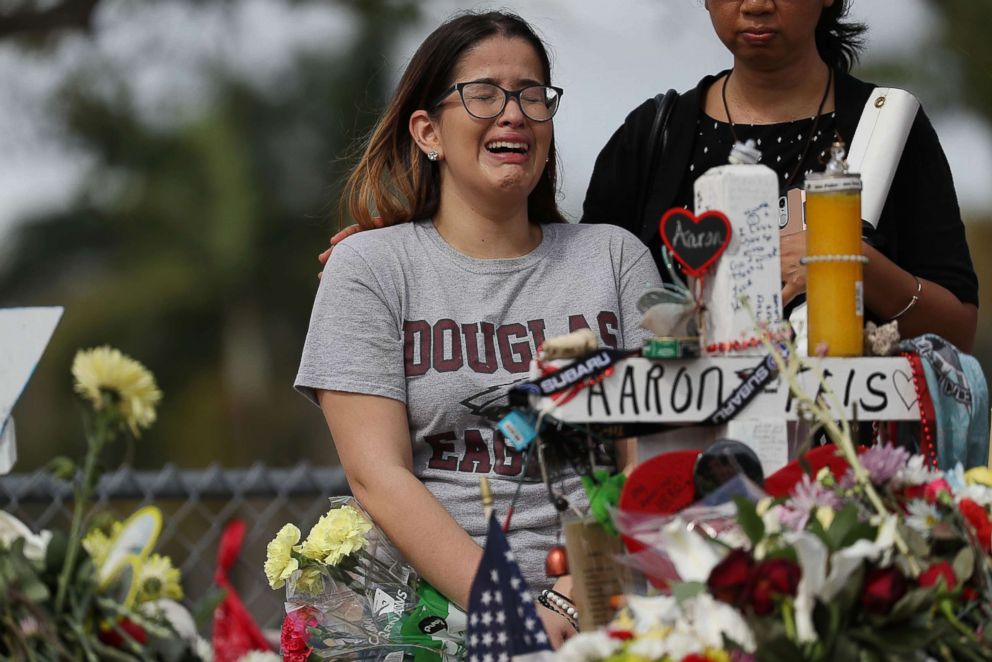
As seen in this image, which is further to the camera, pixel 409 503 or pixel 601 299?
pixel 601 299

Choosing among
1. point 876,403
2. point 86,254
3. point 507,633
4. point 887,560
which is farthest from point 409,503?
point 86,254

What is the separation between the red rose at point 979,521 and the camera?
6.23 feet

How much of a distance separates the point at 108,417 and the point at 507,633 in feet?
1.97

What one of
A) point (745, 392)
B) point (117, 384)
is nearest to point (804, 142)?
point (745, 392)

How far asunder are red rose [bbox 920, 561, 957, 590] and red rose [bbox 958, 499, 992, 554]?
101 mm

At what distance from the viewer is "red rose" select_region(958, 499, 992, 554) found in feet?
6.23

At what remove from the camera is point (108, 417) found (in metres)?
1.73

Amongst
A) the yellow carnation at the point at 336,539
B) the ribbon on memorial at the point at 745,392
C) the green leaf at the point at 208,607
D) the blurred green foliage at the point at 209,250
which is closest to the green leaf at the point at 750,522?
the ribbon on memorial at the point at 745,392

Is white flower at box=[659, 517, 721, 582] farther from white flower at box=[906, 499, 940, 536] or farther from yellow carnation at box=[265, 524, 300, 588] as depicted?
yellow carnation at box=[265, 524, 300, 588]

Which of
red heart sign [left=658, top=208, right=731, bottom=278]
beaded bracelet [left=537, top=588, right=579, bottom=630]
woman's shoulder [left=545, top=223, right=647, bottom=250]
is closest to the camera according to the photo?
red heart sign [left=658, top=208, right=731, bottom=278]

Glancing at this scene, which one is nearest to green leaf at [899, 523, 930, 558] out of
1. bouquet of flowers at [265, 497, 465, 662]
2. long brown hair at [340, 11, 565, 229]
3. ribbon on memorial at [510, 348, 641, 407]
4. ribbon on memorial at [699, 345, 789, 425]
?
ribbon on memorial at [699, 345, 789, 425]

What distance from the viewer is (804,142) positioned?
2.94 m

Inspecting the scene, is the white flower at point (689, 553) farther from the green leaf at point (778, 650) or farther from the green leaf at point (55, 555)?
the green leaf at point (55, 555)

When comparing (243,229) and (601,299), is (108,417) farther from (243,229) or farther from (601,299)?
(243,229)
